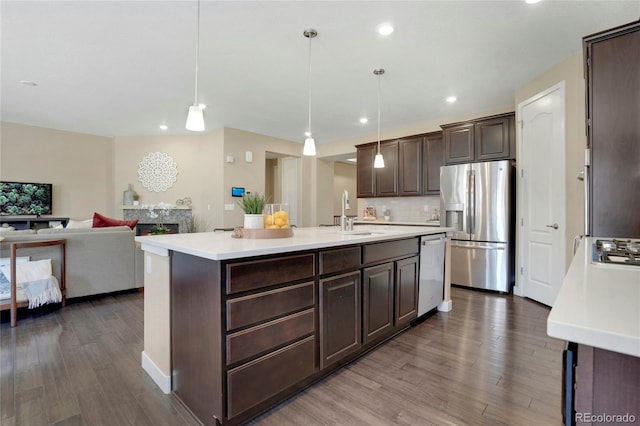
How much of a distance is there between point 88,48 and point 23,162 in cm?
450

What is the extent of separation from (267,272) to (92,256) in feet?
10.6

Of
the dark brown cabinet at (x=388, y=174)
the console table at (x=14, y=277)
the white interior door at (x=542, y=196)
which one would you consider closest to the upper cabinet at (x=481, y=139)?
the white interior door at (x=542, y=196)

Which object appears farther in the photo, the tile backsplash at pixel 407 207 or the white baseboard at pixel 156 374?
the tile backsplash at pixel 407 207

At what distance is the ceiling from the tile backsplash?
1.55 m

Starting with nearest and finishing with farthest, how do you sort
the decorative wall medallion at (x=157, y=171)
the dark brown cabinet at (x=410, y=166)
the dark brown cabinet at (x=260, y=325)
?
the dark brown cabinet at (x=260, y=325) < the dark brown cabinet at (x=410, y=166) < the decorative wall medallion at (x=157, y=171)

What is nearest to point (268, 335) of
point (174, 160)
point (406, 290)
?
point (406, 290)

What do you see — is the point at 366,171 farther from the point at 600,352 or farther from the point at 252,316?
the point at 600,352

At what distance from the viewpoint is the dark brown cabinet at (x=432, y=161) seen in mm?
5004

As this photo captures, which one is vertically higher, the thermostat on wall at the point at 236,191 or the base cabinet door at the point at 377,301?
the thermostat on wall at the point at 236,191

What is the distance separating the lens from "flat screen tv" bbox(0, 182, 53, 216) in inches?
218

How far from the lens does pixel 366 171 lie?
19.9 ft

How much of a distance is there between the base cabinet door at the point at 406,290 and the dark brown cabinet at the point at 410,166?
2.73 m

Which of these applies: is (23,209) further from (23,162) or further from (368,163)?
(368,163)

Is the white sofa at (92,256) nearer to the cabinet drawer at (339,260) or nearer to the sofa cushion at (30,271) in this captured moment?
the sofa cushion at (30,271)
